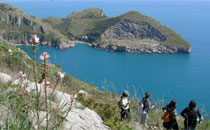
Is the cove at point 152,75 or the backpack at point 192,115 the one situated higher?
the backpack at point 192,115

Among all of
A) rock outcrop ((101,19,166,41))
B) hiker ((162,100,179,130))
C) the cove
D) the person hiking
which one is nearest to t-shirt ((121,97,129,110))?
hiker ((162,100,179,130))

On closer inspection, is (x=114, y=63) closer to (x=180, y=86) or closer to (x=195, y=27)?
(x=180, y=86)

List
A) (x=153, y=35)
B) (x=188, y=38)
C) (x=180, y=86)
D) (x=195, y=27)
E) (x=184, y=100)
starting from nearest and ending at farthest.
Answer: (x=184, y=100) → (x=180, y=86) → (x=188, y=38) → (x=153, y=35) → (x=195, y=27)

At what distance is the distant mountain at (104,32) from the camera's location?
93163 millimetres

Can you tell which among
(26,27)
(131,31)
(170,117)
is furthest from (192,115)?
(26,27)

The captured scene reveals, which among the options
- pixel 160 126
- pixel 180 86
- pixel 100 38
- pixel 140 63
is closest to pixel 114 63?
pixel 140 63

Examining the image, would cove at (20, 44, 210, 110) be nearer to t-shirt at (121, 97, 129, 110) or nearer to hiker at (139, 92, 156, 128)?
hiker at (139, 92, 156, 128)

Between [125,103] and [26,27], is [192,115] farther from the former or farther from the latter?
[26,27]

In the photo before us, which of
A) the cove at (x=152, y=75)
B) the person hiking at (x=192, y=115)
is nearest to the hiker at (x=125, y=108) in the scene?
the person hiking at (x=192, y=115)

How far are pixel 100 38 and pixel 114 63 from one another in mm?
43683

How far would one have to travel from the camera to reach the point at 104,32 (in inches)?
4532

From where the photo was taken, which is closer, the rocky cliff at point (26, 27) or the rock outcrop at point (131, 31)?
the rocky cliff at point (26, 27)

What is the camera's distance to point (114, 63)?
67.1m

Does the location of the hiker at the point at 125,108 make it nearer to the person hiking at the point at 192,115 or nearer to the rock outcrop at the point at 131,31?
the person hiking at the point at 192,115
